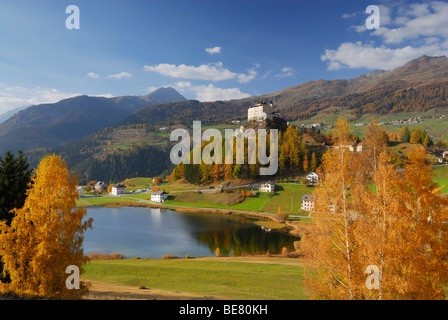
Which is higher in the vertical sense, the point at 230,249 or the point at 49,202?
the point at 49,202

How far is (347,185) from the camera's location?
10.6m

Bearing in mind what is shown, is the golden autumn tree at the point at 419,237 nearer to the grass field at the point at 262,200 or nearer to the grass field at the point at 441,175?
the grass field at the point at 262,200

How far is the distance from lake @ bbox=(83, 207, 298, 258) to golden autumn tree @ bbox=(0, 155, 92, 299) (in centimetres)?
3350

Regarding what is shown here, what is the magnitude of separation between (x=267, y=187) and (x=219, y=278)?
68.1 m

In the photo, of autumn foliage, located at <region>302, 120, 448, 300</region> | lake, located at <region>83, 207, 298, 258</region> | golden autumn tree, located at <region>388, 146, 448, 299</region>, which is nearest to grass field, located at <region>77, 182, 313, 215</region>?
lake, located at <region>83, 207, 298, 258</region>

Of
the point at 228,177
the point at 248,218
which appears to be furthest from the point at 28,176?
the point at 228,177

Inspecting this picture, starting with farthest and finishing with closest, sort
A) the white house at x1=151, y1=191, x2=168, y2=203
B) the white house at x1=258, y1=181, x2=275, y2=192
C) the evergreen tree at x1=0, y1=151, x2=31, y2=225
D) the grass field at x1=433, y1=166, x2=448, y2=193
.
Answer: the white house at x1=151, y1=191, x2=168, y2=203 → the white house at x1=258, y1=181, x2=275, y2=192 → the grass field at x1=433, y1=166, x2=448, y2=193 → the evergreen tree at x1=0, y1=151, x2=31, y2=225

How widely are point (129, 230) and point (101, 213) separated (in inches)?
1127

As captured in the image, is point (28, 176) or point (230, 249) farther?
point (230, 249)

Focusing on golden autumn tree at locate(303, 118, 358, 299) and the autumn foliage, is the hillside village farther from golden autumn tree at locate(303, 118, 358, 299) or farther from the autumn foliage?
golden autumn tree at locate(303, 118, 358, 299)

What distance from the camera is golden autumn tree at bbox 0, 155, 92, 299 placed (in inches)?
499
